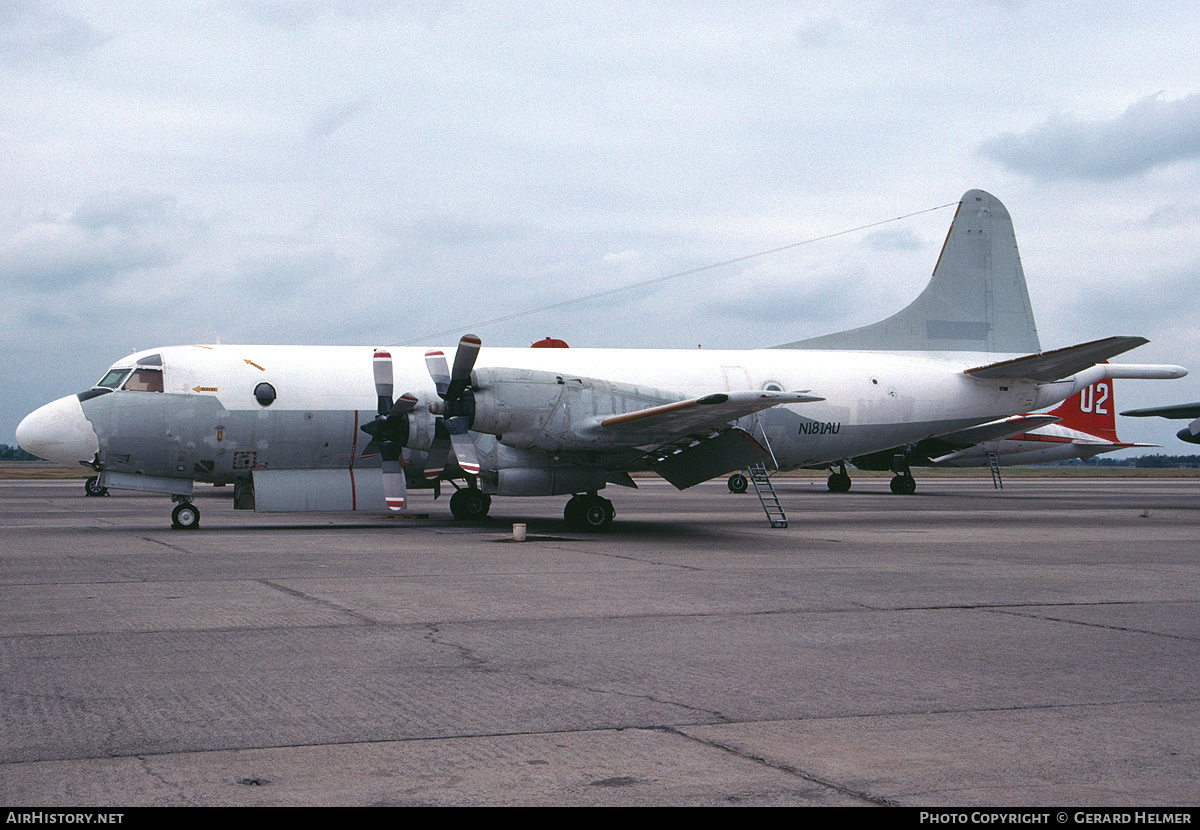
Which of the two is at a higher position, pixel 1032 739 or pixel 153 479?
pixel 153 479

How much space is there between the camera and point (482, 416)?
19969 mm

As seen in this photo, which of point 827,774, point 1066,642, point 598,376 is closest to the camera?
point 827,774

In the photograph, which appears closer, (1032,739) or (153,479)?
(1032,739)

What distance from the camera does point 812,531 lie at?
883 inches

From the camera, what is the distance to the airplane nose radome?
21.1 meters

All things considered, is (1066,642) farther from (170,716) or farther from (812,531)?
(812,531)

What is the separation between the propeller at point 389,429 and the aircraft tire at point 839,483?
2670 cm

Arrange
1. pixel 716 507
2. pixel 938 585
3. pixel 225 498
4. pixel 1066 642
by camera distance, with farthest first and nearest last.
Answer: pixel 225 498
pixel 716 507
pixel 938 585
pixel 1066 642

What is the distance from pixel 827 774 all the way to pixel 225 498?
37.3 metres

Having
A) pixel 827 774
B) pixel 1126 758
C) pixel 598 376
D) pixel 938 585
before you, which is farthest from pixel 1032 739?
pixel 598 376

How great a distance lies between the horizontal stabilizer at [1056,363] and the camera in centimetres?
2339

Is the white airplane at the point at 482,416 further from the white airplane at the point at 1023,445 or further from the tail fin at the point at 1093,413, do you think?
the tail fin at the point at 1093,413

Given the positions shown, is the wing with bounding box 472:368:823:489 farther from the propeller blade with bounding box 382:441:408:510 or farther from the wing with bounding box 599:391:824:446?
the propeller blade with bounding box 382:441:408:510

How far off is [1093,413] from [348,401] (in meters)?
38.9
